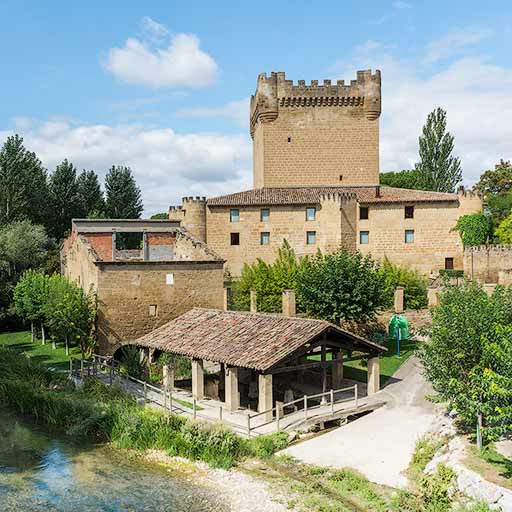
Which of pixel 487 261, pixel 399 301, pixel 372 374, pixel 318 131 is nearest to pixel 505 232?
pixel 487 261

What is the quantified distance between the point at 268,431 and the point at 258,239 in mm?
25523

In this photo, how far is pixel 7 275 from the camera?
135 ft

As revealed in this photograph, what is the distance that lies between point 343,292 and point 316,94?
23.1 meters

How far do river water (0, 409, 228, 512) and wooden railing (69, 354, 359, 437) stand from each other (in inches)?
108

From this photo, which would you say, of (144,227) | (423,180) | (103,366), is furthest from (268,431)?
(423,180)

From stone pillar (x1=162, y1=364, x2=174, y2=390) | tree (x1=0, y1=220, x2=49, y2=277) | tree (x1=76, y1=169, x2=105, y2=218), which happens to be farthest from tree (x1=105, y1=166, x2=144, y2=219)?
stone pillar (x1=162, y1=364, x2=174, y2=390)

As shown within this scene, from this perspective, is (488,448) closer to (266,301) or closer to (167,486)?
(167,486)

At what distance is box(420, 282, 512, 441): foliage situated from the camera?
48.2 ft

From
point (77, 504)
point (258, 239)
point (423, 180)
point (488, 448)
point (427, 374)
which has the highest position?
point (423, 180)

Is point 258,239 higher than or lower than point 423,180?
lower

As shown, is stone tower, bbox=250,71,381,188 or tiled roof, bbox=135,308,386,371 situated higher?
stone tower, bbox=250,71,381,188

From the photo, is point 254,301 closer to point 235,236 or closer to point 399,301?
point 399,301

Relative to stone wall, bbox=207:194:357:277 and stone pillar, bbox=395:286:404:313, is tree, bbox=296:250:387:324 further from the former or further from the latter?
stone wall, bbox=207:194:357:277

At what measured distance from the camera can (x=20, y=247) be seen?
42.5 m
